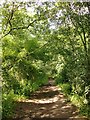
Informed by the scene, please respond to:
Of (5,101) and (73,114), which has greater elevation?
(5,101)

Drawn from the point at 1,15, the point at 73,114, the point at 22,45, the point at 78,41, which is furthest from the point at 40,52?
the point at 73,114

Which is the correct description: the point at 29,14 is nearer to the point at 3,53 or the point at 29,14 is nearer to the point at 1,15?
the point at 1,15

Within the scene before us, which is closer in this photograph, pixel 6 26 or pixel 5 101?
pixel 5 101

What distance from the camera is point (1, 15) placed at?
11195 mm

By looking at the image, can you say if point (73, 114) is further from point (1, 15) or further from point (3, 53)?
point (1, 15)

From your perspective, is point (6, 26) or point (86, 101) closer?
point (86, 101)

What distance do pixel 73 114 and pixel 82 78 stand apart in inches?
67.9

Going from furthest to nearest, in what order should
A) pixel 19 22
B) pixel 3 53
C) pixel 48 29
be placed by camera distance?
pixel 48 29, pixel 19 22, pixel 3 53

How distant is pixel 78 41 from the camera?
51.6 ft

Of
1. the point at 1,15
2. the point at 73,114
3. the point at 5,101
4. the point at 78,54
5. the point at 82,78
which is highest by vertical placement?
the point at 1,15

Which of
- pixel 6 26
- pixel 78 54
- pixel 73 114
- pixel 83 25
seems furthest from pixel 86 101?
pixel 6 26

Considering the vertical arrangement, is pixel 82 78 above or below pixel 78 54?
below

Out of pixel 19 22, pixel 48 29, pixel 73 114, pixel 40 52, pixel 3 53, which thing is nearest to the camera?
pixel 73 114

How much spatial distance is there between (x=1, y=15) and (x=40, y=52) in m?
4.72
